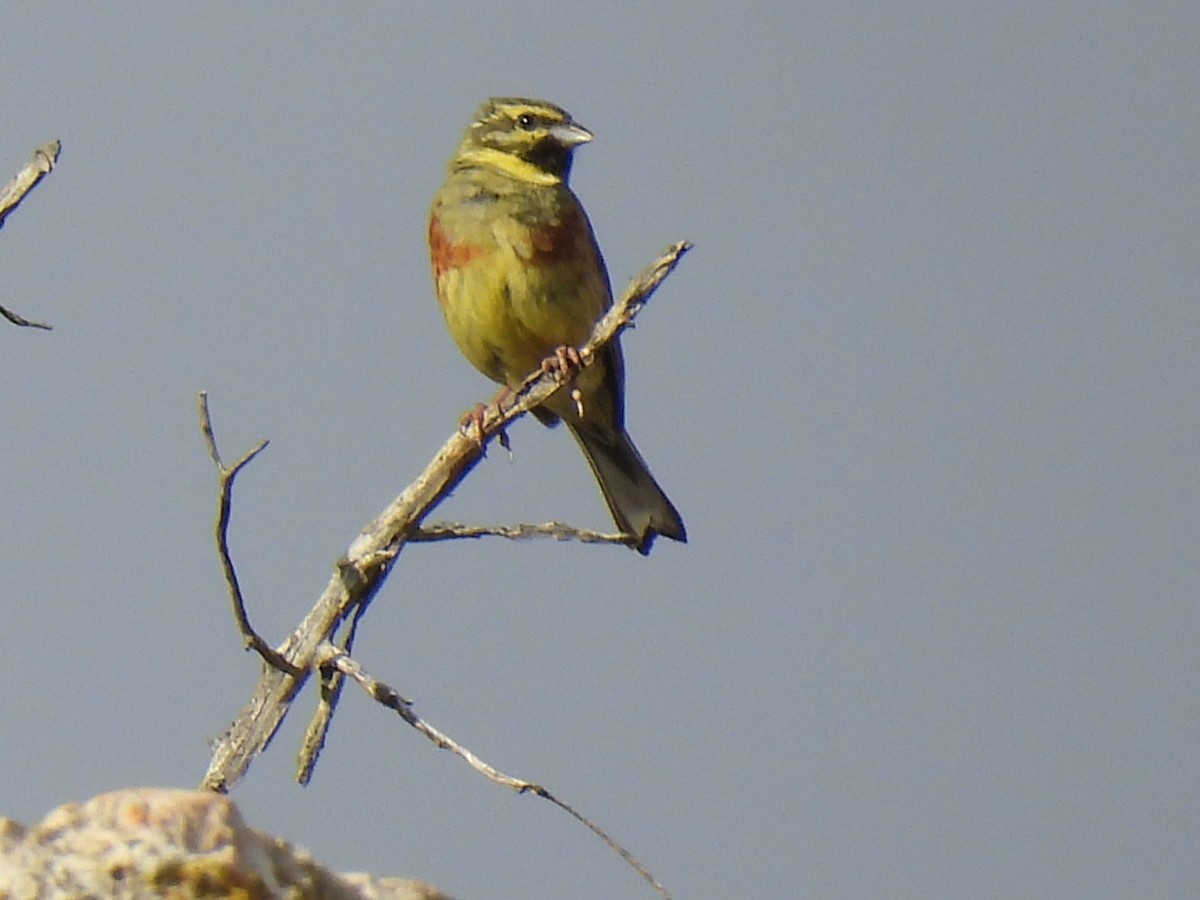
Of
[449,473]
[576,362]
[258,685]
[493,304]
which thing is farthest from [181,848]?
[493,304]

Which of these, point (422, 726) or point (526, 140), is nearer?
point (422, 726)

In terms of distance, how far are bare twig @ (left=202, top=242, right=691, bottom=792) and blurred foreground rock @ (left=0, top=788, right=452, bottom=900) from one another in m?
2.45

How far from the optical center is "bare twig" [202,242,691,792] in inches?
235

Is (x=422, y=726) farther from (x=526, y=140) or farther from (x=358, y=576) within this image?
(x=526, y=140)

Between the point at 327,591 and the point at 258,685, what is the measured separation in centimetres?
36

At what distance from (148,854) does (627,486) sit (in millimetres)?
5258

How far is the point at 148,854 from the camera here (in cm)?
331

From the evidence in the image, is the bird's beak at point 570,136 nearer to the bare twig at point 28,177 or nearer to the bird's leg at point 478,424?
the bird's leg at point 478,424

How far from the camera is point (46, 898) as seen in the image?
3.31m

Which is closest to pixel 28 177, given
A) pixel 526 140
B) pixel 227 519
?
pixel 227 519

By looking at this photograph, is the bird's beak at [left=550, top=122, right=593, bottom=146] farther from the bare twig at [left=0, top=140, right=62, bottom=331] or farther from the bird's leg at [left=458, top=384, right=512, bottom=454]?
the bare twig at [left=0, top=140, right=62, bottom=331]

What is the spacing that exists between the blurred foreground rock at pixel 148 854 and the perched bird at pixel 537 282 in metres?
4.25

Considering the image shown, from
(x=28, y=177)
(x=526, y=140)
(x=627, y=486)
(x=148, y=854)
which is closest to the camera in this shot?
(x=148, y=854)

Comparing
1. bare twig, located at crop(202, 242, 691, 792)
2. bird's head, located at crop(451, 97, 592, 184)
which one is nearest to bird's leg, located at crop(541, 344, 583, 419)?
A: bare twig, located at crop(202, 242, 691, 792)
